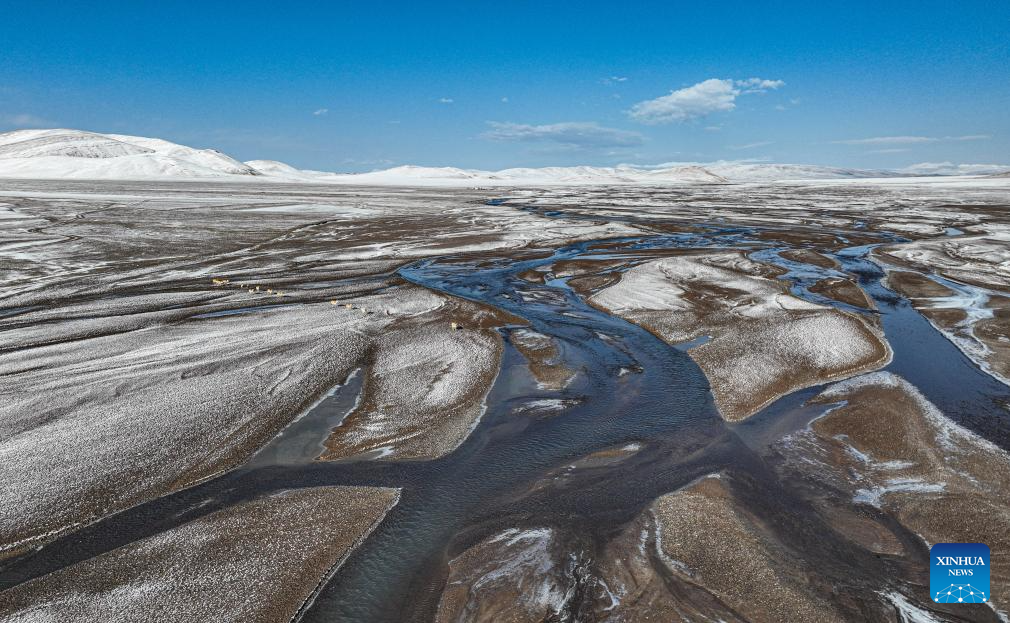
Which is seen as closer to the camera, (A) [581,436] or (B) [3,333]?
(A) [581,436]

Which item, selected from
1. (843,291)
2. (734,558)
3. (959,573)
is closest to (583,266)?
(843,291)

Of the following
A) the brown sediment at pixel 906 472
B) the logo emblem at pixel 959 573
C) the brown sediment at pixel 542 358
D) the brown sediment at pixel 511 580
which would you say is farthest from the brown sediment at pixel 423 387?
the logo emblem at pixel 959 573

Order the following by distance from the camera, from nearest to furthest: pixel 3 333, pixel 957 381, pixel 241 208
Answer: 1. pixel 957 381
2. pixel 3 333
3. pixel 241 208

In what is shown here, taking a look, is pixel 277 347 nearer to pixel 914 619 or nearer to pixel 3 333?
pixel 3 333

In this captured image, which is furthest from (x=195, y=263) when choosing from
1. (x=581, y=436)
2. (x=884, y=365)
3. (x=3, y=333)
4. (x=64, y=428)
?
(x=884, y=365)

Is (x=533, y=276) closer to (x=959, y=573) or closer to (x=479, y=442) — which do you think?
(x=479, y=442)

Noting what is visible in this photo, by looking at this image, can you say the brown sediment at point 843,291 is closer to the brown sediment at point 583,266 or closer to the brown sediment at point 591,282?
the brown sediment at point 591,282
